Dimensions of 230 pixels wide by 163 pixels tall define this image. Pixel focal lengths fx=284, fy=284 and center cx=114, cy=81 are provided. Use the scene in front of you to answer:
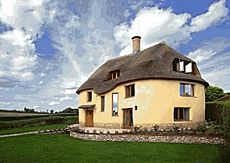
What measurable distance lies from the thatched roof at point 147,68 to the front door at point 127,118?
2.87 m

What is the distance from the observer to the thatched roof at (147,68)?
2562cm

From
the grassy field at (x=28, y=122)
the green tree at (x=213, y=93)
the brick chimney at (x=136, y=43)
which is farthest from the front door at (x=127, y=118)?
the green tree at (x=213, y=93)

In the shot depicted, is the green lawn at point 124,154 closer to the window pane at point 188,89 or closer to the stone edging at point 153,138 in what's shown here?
the stone edging at point 153,138

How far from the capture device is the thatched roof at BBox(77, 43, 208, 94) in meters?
25.6

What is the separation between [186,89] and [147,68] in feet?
14.6

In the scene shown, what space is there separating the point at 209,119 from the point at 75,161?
71.3ft

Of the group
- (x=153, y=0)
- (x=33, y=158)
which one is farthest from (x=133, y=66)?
(x=33, y=158)

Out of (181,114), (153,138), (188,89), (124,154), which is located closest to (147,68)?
(188,89)

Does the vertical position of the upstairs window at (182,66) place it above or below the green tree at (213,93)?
above

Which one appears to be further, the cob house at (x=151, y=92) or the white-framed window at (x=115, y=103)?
the white-framed window at (x=115, y=103)

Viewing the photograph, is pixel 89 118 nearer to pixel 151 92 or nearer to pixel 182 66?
pixel 151 92

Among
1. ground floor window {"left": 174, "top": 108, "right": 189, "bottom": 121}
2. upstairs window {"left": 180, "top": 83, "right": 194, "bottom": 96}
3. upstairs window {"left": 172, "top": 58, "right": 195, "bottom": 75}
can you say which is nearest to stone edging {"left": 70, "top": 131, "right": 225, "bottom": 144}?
ground floor window {"left": 174, "top": 108, "right": 189, "bottom": 121}

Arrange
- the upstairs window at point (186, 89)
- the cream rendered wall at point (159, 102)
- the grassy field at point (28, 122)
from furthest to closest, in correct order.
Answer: the grassy field at point (28, 122) < the upstairs window at point (186, 89) < the cream rendered wall at point (159, 102)

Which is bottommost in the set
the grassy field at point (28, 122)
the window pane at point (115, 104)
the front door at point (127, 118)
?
the grassy field at point (28, 122)
